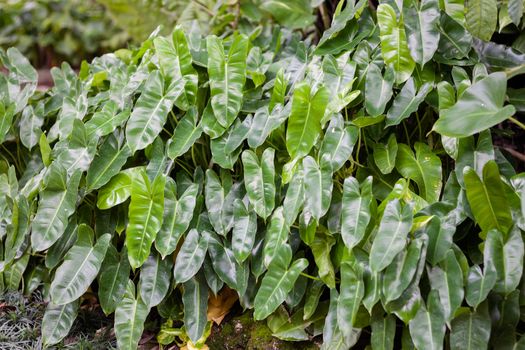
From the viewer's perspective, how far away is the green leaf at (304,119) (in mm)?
2229

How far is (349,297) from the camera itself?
2.02m

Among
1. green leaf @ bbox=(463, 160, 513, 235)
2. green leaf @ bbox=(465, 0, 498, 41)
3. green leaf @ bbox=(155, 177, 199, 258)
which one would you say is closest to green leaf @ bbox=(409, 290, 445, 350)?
green leaf @ bbox=(463, 160, 513, 235)

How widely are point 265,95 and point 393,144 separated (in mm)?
762

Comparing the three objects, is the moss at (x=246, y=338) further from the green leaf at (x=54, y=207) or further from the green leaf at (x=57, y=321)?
the green leaf at (x=54, y=207)

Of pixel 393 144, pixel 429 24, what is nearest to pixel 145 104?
pixel 393 144

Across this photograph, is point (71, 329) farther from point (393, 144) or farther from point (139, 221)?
point (393, 144)

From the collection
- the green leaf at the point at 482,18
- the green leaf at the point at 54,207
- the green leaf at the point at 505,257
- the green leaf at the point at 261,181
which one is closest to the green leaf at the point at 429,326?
the green leaf at the point at 505,257

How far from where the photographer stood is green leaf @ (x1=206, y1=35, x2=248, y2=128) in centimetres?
249

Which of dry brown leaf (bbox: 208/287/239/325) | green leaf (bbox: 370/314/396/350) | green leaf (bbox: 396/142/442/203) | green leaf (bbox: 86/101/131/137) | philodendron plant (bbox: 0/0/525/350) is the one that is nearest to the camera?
philodendron plant (bbox: 0/0/525/350)

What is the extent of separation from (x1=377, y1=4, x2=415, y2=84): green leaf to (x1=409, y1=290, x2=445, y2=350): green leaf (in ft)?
3.08

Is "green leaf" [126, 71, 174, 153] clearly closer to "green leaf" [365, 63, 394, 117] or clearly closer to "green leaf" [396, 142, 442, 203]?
"green leaf" [365, 63, 394, 117]

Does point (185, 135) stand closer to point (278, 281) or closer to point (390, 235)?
point (278, 281)

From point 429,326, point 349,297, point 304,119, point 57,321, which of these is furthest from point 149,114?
point 429,326

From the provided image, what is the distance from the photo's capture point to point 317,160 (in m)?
2.24
